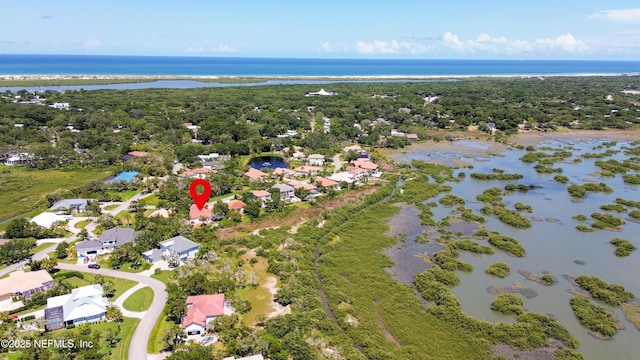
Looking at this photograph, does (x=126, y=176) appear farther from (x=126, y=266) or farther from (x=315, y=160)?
(x=315, y=160)

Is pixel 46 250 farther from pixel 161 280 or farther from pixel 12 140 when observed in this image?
pixel 12 140

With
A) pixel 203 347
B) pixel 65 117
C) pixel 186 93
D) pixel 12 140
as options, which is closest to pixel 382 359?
pixel 203 347

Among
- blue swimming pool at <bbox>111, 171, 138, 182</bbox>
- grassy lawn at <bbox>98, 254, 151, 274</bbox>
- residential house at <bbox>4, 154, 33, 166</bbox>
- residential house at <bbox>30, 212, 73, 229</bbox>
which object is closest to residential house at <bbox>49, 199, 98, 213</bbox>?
residential house at <bbox>30, 212, 73, 229</bbox>

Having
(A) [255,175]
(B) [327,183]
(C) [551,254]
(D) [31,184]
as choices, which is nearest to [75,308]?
(A) [255,175]

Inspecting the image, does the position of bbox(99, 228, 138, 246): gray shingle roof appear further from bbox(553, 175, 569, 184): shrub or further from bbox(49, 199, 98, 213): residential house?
bbox(553, 175, 569, 184): shrub

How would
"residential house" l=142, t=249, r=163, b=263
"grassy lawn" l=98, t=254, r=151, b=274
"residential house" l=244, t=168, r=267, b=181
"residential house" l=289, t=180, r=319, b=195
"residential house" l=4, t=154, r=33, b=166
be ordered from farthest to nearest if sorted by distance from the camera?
"residential house" l=4, t=154, r=33, b=166, "residential house" l=244, t=168, r=267, b=181, "residential house" l=289, t=180, r=319, b=195, "residential house" l=142, t=249, r=163, b=263, "grassy lawn" l=98, t=254, r=151, b=274
